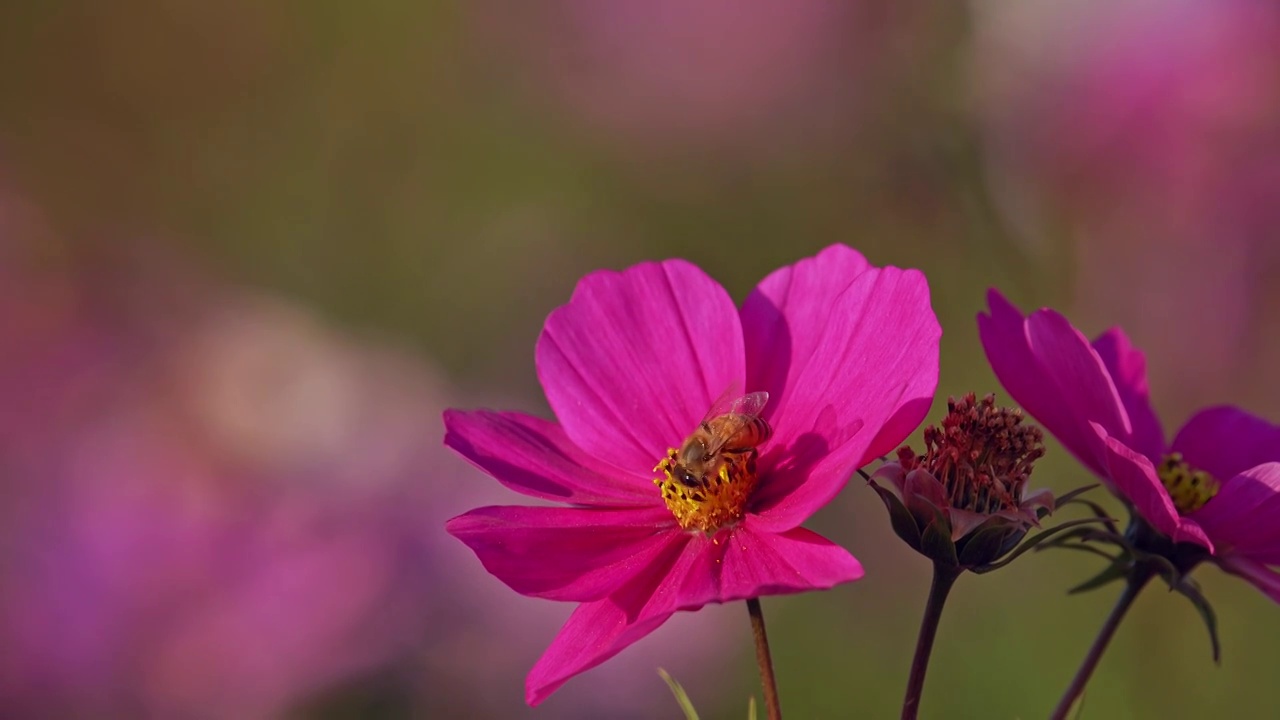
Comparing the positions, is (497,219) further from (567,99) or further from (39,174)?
(39,174)

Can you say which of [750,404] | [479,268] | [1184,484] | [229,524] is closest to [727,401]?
[750,404]

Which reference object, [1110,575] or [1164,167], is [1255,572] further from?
[1164,167]

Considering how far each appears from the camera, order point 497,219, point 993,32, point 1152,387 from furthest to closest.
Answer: point 497,219, point 993,32, point 1152,387

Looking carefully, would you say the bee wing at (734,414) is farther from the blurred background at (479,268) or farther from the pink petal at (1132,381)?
the blurred background at (479,268)

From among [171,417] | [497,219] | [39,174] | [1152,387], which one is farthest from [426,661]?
[39,174]

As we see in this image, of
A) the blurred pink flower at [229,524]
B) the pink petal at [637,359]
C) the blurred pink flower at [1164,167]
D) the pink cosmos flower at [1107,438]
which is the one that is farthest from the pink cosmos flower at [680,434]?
the blurred pink flower at [1164,167]

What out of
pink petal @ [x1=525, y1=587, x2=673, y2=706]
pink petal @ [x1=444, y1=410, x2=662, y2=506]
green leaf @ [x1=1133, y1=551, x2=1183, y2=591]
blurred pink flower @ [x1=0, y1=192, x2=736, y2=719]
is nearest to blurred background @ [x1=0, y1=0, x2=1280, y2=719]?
blurred pink flower @ [x1=0, y1=192, x2=736, y2=719]
